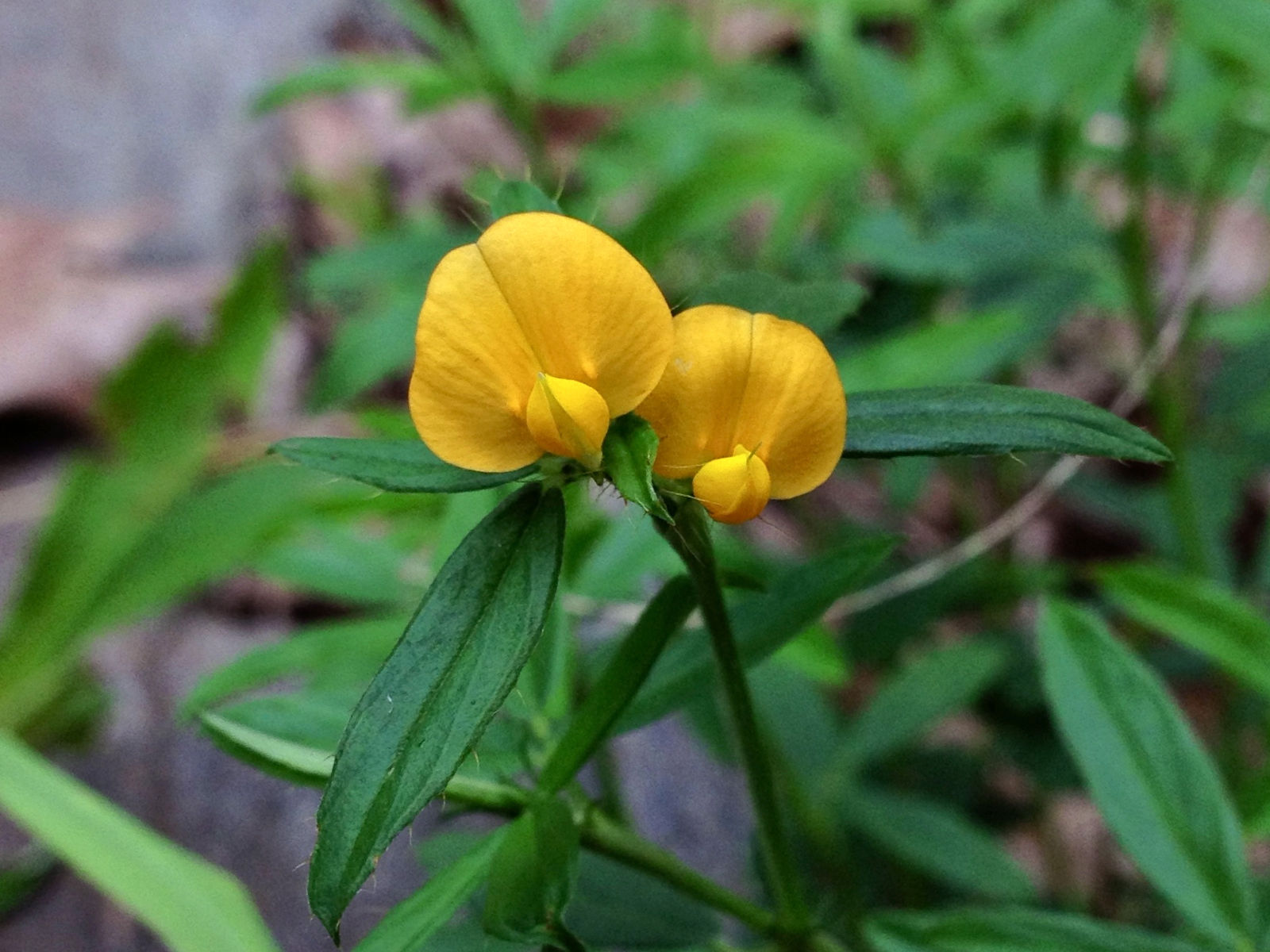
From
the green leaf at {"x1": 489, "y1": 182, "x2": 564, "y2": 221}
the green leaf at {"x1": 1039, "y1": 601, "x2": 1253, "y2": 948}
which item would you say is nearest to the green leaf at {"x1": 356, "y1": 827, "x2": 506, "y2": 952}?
the green leaf at {"x1": 489, "y1": 182, "x2": 564, "y2": 221}

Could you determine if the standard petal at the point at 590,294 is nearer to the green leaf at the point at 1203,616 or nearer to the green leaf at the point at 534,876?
the green leaf at the point at 534,876

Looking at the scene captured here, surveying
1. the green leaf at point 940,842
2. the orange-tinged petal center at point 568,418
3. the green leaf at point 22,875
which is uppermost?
the orange-tinged petal center at point 568,418

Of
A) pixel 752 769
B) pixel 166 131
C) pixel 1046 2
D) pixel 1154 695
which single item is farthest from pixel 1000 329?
pixel 166 131

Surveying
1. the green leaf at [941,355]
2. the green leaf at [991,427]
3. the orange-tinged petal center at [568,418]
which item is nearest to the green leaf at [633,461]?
the orange-tinged petal center at [568,418]

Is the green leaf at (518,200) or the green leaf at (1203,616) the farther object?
the green leaf at (1203,616)

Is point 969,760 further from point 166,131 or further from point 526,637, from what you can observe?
point 166,131

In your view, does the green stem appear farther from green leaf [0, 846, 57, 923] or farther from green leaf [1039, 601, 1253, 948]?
green leaf [0, 846, 57, 923]
